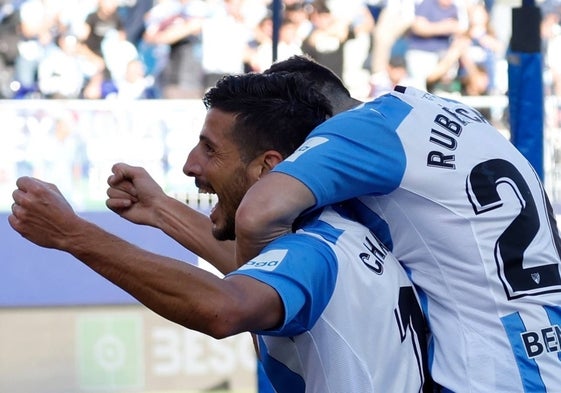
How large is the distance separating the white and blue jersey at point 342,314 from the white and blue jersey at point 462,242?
0.06 metres

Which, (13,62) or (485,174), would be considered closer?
(485,174)

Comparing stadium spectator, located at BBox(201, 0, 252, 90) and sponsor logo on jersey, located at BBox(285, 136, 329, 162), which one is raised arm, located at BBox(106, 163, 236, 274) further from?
stadium spectator, located at BBox(201, 0, 252, 90)

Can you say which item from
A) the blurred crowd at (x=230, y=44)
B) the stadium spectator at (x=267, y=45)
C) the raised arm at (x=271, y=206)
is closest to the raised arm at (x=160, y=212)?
the raised arm at (x=271, y=206)

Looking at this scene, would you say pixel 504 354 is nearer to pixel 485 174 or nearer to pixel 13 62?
pixel 485 174

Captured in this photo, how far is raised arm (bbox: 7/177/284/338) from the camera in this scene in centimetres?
213

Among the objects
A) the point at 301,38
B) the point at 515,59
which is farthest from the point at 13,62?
the point at 515,59

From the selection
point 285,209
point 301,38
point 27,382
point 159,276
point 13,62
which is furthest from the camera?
point 301,38

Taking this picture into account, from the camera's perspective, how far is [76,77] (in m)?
8.29

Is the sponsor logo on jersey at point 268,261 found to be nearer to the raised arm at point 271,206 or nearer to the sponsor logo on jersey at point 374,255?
the raised arm at point 271,206

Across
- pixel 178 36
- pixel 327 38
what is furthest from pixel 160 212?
pixel 327 38

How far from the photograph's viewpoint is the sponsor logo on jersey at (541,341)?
2547mm

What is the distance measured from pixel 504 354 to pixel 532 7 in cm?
177

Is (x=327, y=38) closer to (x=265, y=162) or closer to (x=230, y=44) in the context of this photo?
(x=230, y=44)

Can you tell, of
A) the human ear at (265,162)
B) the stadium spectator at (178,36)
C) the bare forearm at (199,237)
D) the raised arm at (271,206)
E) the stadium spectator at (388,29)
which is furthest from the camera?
the stadium spectator at (388,29)
